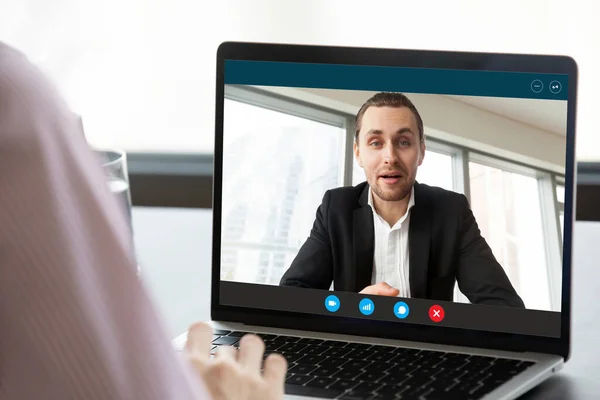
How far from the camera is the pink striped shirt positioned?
0.29 meters

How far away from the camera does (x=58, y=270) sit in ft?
0.97

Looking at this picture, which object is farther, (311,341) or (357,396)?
(311,341)

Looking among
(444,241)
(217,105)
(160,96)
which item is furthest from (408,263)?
(160,96)

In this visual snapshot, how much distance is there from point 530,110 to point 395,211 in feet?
0.58

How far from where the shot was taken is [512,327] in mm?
870

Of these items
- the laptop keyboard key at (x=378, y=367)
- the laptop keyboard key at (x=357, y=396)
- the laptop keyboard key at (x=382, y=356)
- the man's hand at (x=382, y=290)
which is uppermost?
the man's hand at (x=382, y=290)

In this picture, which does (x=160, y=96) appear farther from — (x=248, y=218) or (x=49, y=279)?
(x=49, y=279)

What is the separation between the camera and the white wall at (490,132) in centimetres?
87

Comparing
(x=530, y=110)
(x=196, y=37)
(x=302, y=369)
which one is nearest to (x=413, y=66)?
(x=530, y=110)

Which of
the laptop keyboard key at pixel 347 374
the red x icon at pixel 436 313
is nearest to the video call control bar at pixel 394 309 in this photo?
the red x icon at pixel 436 313

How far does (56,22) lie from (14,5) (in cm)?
10

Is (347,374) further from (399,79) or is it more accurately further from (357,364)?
(399,79)

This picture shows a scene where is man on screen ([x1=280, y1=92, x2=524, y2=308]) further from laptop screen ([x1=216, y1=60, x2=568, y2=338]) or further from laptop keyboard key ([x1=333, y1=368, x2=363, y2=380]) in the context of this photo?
laptop keyboard key ([x1=333, y1=368, x2=363, y2=380])

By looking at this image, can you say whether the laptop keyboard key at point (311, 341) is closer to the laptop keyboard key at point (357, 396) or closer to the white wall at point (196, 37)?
the laptop keyboard key at point (357, 396)
